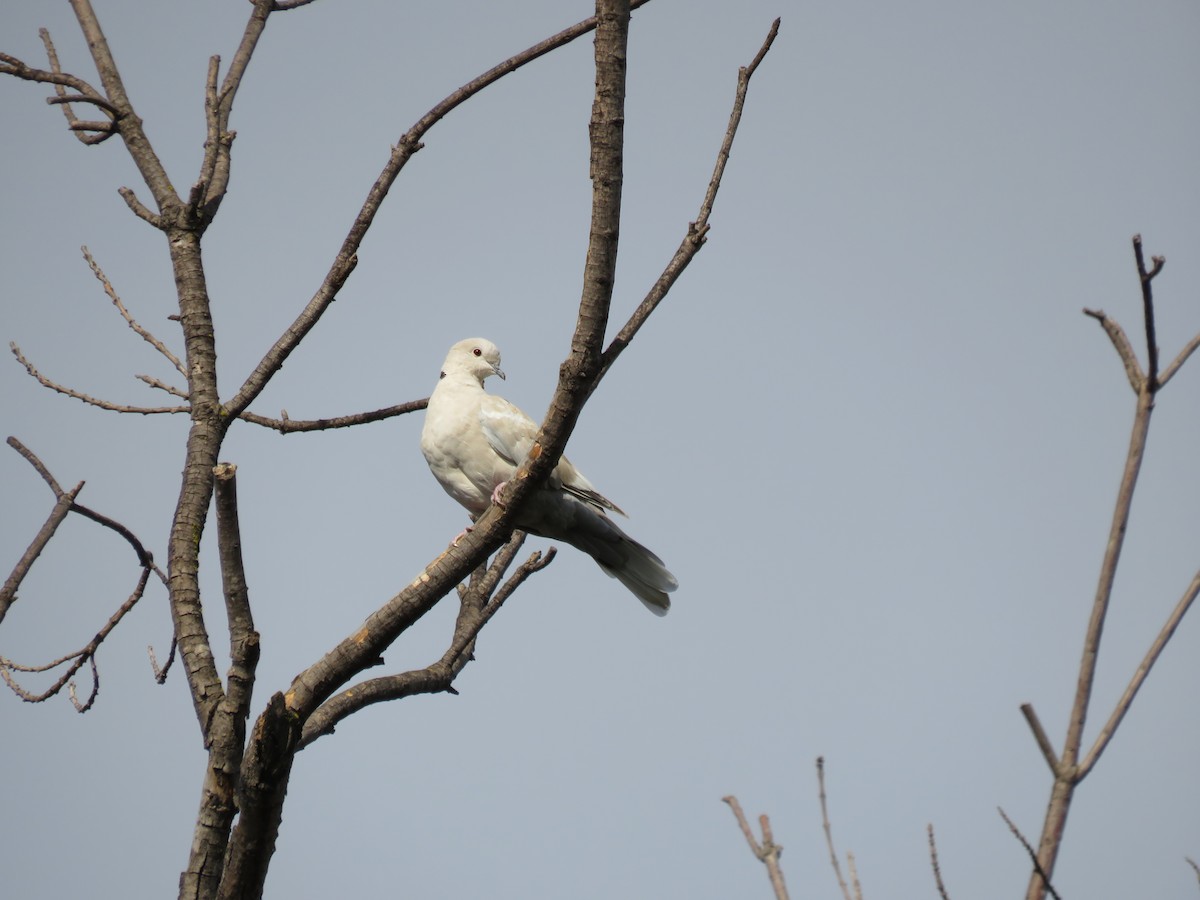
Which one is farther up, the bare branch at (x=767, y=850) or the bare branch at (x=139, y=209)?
the bare branch at (x=139, y=209)

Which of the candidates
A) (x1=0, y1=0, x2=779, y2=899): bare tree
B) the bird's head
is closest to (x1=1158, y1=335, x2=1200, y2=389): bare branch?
(x1=0, y1=0, x2=779, y2=899): bare tree

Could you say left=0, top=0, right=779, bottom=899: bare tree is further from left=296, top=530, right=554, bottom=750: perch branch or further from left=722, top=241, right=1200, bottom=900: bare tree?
left=722, top=241, right=1200, bottom=900: bare tree

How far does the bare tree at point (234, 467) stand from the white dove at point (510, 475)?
495 millimetres

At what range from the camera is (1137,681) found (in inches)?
77.1

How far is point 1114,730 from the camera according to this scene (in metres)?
1.96

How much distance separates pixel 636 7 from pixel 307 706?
8.15 feet

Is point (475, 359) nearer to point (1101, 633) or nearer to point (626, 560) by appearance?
point (626, 560)

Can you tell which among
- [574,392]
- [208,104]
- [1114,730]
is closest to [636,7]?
[574,392]

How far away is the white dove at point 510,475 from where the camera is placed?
551 cm

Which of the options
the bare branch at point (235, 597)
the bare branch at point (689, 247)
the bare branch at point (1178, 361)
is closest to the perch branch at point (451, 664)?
the bare branch at point (235, 597)

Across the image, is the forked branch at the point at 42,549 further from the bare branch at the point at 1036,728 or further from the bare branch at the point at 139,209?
the bare branch at the point at 1036,728

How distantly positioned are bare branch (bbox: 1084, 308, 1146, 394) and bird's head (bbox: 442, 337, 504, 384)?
4.63m

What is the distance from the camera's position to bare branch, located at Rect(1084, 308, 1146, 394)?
204 centimetres

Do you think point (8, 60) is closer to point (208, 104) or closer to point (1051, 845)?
point (208, 104)
